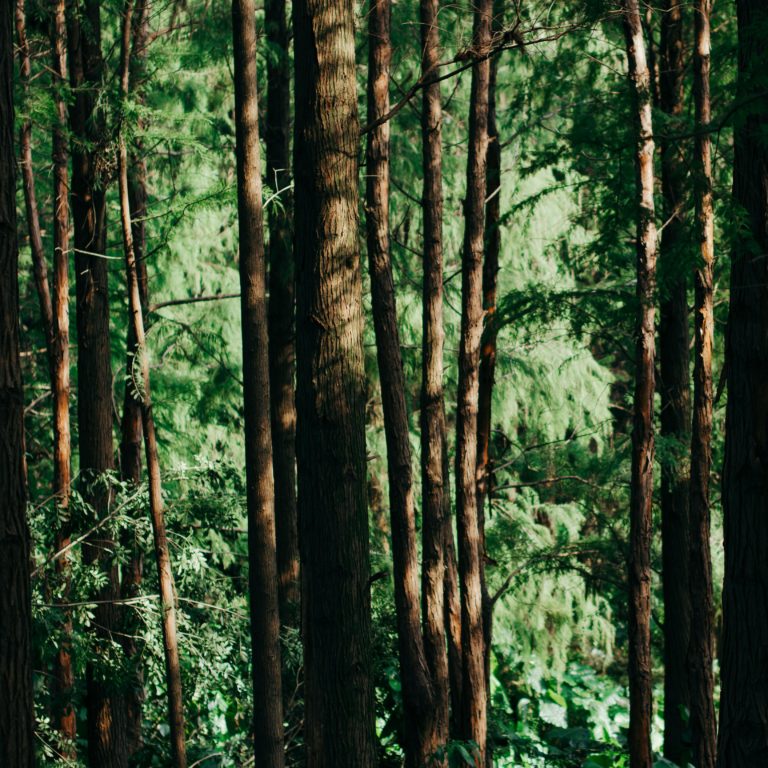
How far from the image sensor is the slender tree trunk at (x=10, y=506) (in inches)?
144

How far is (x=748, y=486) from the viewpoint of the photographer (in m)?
4.23

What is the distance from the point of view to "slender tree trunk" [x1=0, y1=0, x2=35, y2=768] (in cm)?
366

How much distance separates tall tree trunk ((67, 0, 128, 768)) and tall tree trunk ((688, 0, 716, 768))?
5477 millimetres

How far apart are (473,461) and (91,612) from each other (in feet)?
13.5

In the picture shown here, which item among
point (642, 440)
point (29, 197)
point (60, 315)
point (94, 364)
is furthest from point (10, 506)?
point (642, 440)

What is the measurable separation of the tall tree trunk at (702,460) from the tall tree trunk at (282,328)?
4.54m

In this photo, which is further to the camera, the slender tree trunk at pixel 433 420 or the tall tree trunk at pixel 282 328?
the tall tree trunk at pixel 282 328

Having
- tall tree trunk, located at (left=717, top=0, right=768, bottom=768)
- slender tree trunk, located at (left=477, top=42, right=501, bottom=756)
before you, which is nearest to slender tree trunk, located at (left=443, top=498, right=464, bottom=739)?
slender tree trunk, located at (left=477, top=42, right=501, bottom=756)

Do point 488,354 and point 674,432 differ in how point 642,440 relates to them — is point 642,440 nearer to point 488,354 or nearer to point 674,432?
point 674,432

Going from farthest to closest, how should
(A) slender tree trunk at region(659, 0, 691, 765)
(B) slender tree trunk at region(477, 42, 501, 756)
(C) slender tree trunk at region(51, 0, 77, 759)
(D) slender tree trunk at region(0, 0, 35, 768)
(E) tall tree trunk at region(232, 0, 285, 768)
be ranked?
(B) slender tree trunk at region(477, 42, 501, 756) < (A) slender tree trunk at region(659, 0, 691, 765) < (C) slender tree trunk at region(51, 0, 77, 759) < (E) tall tree trunk at region(232, 0, 285, 768) < (D) slender tree trunk at region(0, 0, 35, 768)

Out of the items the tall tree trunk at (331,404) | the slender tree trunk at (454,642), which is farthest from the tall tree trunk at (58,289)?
the tall tree trunk at (331,404)

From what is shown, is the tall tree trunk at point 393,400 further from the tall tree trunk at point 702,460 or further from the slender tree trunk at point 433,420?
the tall tree trunk at point 702,460

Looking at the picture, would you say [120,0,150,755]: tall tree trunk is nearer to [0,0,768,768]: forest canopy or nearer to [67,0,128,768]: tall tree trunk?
[0,0,768,768]: forest canopy

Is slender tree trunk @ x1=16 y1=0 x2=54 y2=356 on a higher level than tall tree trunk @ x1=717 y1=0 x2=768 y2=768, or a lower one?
higher
